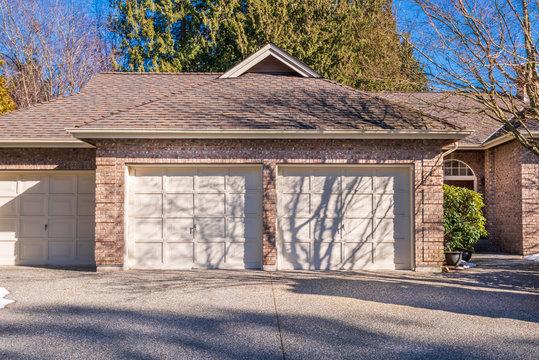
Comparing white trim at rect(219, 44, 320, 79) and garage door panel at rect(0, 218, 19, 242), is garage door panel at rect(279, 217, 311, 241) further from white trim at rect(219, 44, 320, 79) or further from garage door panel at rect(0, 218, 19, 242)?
garage door panel at rect(0, 218, 19, 242)

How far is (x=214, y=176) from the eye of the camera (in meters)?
11.8

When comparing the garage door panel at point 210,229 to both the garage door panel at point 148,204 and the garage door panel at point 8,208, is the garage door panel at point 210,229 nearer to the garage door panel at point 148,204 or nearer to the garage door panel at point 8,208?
the garage door panel at point 148,204

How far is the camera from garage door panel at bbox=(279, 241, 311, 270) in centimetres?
1177

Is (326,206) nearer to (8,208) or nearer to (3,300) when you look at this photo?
(3,300)

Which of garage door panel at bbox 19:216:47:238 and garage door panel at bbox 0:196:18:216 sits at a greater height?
garage door panel at bbox 0:196:18:216

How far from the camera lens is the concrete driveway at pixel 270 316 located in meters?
5.77

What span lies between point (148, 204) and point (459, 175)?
10.7 meters

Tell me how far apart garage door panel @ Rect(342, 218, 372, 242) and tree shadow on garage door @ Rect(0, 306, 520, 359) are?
15.0 ft

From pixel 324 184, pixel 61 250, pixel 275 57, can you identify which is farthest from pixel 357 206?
pixel 61 250

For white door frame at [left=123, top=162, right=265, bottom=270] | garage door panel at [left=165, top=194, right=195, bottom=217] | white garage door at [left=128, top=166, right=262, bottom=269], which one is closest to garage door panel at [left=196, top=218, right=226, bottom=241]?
white garage door at [left=128, top=166, right=262, bottom=269]

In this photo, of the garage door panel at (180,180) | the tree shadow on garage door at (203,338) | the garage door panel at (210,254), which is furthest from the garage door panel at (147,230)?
the tree shadow on garage door at (203,338)

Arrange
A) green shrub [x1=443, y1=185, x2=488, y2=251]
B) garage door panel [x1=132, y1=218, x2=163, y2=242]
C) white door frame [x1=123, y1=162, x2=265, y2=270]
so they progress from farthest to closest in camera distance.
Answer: green shrub [x1=443, y1=185, x2=488, y2=251] → garage door panel [x1=132, y1=218, x2=163, y2=242] → white door frame [x1=123, y1=162, x2=265, y2=270]

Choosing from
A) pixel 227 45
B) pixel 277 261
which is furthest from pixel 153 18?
pixel 277 261

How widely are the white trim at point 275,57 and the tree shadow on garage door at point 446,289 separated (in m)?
6.43
